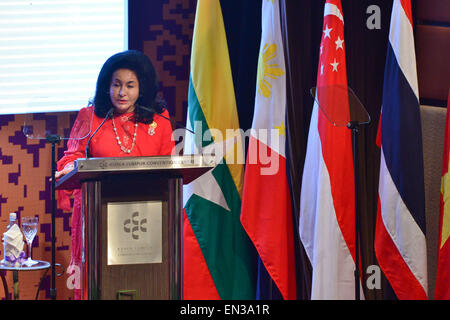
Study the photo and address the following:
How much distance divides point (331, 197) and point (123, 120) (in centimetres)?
110

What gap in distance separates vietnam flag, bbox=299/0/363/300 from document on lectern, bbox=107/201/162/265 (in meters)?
1.32

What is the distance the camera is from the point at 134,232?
1.80m

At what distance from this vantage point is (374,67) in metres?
3.31

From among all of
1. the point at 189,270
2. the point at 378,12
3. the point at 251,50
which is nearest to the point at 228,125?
the point at 251,50

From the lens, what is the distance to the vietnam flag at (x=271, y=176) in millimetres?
3104

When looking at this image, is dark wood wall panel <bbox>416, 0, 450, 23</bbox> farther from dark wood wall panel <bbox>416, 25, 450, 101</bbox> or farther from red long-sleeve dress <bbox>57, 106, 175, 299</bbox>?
red long-sleeve dress <bbox>57, 106, 175, 299</bbox>

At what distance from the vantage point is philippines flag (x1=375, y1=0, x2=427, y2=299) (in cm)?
275

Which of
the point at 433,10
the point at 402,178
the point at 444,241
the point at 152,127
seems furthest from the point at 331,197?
the point at 433,10

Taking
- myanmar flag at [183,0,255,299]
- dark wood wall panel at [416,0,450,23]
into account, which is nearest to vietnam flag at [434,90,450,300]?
dark wood wall panel at [416,0,450,23]

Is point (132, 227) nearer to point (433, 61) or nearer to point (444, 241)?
point (444, 241)

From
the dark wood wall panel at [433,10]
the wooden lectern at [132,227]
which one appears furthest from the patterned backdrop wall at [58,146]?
the wooden lectern at [132,227]

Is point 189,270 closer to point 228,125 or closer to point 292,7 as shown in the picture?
point 228,125

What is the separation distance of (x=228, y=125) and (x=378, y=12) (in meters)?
1.08

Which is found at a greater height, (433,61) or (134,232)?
(433,61)
